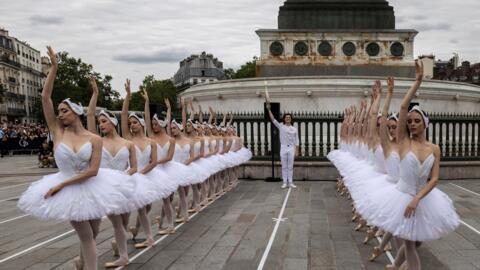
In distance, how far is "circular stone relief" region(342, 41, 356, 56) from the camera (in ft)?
103

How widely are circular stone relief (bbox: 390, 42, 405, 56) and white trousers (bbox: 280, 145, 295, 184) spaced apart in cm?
1865

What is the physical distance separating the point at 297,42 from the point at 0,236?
81.0 ft

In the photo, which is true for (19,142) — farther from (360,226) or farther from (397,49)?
(360,226)

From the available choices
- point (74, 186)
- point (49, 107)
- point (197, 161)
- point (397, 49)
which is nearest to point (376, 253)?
point (74, 186)

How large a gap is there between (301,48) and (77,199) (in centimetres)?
2693

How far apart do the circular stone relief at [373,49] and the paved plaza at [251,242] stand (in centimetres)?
1975

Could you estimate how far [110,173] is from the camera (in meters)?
6.52

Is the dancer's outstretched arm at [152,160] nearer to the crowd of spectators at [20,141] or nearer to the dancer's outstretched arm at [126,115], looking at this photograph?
the dancer's outstretched arm at [126,115]

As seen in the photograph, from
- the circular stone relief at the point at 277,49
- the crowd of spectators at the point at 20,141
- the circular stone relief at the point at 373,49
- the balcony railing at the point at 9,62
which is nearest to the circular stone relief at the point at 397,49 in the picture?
the circular stone relief at the point at 373,49

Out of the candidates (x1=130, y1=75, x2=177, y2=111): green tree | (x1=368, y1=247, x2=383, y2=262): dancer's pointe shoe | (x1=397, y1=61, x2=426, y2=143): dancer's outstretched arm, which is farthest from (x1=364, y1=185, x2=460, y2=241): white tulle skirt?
(x1=130, y1=75, x2=177, y2=111): green tree

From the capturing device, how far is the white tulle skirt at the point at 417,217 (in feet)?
17.7

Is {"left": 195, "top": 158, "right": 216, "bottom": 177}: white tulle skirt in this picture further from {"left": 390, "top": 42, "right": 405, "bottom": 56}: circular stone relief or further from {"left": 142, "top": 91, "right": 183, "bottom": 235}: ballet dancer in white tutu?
{"left": 390, "top": 42, "right": 405, "bottom": 56}: circular stone relief

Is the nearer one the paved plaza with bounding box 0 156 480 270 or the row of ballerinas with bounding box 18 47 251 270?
the row of ballerinas with bounding box 18 47 251 270

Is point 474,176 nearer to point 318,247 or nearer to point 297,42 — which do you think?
point 318,247
